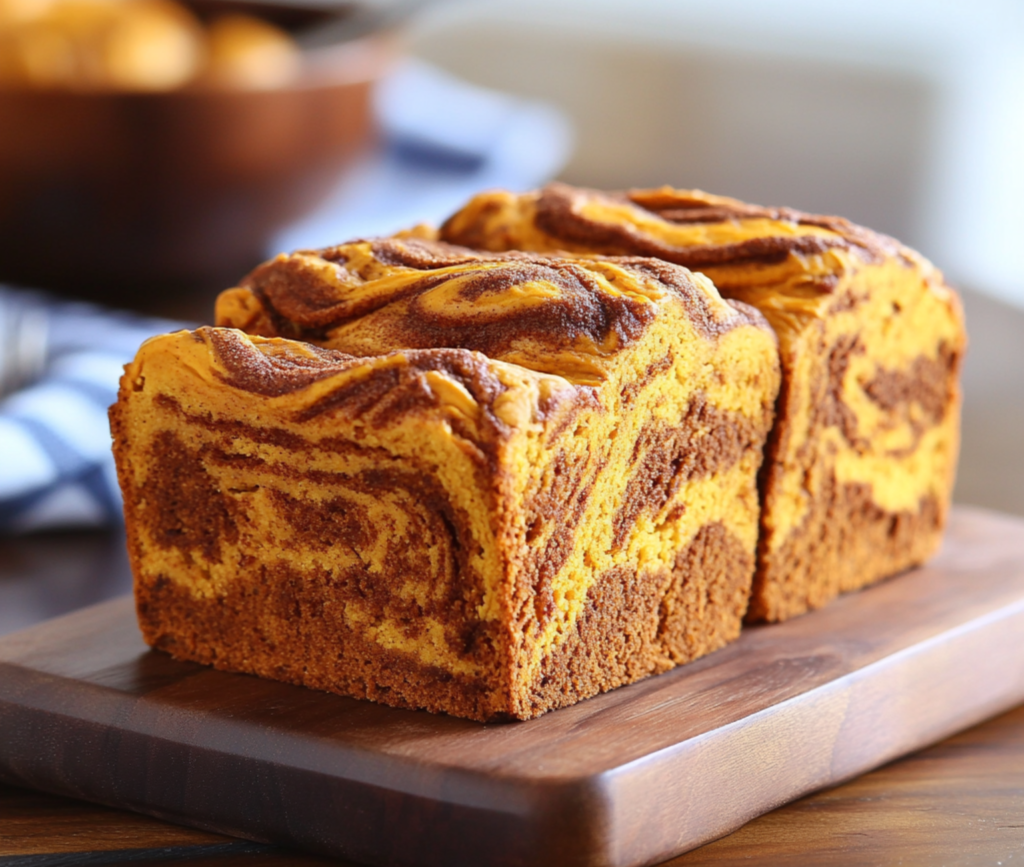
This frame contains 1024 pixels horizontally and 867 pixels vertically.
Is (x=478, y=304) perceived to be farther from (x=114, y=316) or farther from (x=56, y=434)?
(x=114, y=316)

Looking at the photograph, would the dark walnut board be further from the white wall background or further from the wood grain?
the white wall background

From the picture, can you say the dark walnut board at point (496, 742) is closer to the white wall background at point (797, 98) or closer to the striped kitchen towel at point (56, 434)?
the striped kitchen towel at point (56, 434)

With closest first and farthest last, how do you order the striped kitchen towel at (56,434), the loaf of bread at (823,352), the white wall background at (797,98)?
the loaf of bread at (823,352), the striped kitchen towel at (56,434), the white wall background at (797,98)

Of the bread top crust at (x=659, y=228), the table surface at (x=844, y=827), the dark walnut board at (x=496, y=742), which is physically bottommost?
the table surface at (x=844, y=827)

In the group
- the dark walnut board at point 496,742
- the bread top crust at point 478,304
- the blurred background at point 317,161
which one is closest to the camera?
the dark walnut board at point 496,742

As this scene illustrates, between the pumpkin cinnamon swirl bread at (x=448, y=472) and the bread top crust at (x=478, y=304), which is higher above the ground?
the bread top crust at (x=478, y=304)

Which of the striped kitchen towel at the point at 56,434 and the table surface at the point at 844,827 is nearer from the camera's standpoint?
the table surface at the point at 844,827

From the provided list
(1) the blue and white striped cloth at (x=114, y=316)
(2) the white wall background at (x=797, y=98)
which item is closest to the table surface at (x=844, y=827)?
(1) the blue and white striped cloth at (x=114, y=316)

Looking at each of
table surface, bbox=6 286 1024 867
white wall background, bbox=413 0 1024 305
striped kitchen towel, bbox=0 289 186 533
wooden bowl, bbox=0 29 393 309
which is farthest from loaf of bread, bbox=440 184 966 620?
white wall background, bbox=413 0 1024 305
